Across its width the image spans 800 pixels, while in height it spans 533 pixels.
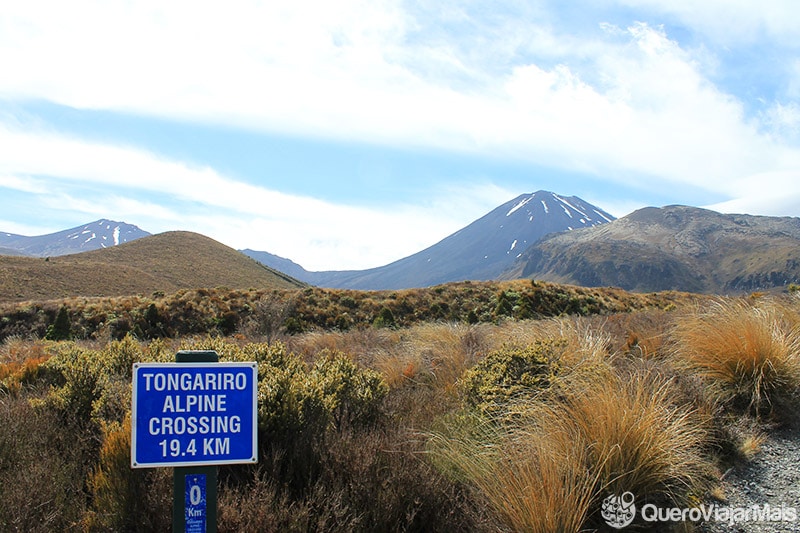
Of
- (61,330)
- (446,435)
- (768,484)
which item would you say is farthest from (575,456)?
(61,330)

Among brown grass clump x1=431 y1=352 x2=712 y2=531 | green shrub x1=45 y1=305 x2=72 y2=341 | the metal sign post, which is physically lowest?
green shrub x1=45 y1=305 x2=72 y2=341

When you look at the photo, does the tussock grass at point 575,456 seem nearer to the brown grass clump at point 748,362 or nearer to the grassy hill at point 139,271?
the brown grass clump at point 748,362

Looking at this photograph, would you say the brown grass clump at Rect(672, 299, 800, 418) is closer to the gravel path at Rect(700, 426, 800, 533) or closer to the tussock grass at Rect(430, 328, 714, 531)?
the gravel path at Rect(700, 426, 800, 533)

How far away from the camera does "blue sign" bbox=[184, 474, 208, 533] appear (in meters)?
2.37

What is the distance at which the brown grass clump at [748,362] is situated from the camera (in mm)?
5074

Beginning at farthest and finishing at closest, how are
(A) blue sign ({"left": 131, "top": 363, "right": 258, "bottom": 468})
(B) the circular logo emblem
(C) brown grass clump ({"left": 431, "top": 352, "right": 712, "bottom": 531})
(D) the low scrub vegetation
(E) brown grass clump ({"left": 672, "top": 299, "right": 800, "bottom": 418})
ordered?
(E) brown grass clump ({"left": 672, "top": 299, "right": 800, "bottom": 418})
(B) the circular logo emblem
(C) brown grass clump ({"left": 431, "top": 352, "right": 712, "bottom": 531})
(D) the low scrub vegetation
(A) blue sign ({"left": 131, "top": 363, "right": 258, "bottom": 468})

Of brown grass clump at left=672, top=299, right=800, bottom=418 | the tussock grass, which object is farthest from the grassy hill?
brown grass clump at left=672, top=299, right=800, bottom=418

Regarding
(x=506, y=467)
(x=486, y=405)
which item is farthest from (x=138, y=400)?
(x=486, y=405)

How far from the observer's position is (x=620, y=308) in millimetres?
24172

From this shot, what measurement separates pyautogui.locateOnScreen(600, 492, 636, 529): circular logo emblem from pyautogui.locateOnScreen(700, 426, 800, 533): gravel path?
485 mm

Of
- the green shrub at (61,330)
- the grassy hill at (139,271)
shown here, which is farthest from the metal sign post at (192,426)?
the grassy hill at (139,271)

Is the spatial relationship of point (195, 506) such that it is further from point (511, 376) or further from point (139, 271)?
point (139, 271)

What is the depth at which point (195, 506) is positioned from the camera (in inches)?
93.7

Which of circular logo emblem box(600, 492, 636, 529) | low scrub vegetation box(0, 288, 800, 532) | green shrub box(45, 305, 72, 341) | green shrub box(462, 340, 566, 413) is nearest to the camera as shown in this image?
low scrub vegetation box(0, 288, 800, 532)
